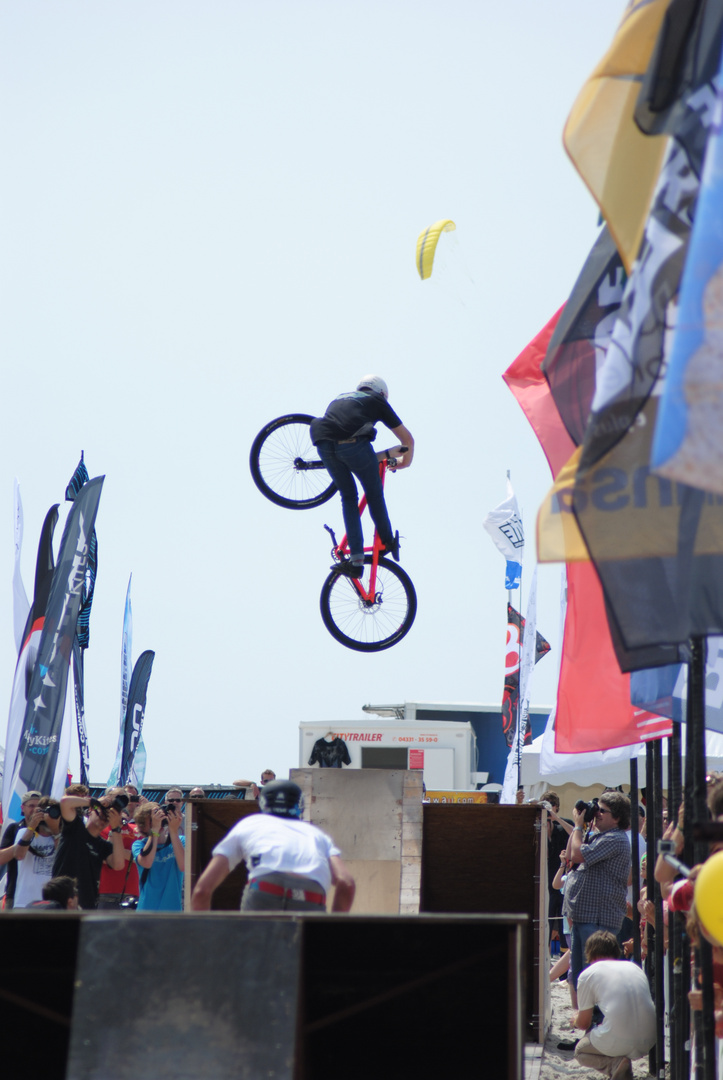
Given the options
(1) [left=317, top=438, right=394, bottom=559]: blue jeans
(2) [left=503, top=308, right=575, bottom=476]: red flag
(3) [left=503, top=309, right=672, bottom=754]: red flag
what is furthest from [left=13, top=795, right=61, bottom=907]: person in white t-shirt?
(2) [left=503, top=308, right=575, bottom=476]: red flag

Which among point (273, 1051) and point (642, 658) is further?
point (642, 658)

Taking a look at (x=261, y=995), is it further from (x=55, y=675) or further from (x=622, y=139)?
(x=55, y=675)

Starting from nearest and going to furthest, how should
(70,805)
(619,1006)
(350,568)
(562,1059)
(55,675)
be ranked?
(619,1006), (70,805), (562,1059), (350,568), (55,675)

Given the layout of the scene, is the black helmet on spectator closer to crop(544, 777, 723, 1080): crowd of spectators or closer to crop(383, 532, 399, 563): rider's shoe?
crop(544, 777, 723, 1080): crowd of spectators

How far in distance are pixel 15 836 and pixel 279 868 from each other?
13.0 ft

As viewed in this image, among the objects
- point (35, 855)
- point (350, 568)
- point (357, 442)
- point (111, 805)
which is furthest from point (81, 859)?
point (357, 442)

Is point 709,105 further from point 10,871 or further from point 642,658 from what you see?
point 10,871

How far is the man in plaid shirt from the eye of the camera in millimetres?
8602

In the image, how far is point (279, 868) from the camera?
17.2 feet

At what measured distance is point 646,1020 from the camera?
712cm

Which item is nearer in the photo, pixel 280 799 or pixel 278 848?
pixel 278 848

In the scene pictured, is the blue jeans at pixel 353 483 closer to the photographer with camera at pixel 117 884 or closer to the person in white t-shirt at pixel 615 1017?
the photographer with camera at pixel 117 884

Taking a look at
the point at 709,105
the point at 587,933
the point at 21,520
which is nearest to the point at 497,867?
the point at 587,933

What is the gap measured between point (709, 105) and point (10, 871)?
7.03 meters
